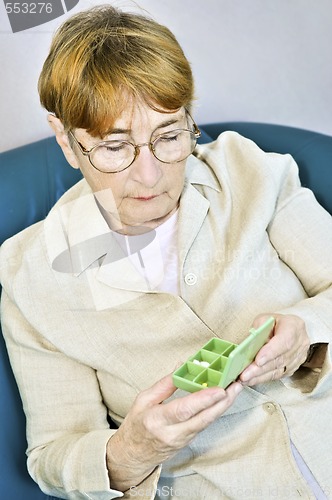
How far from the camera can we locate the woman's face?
1.14 metres

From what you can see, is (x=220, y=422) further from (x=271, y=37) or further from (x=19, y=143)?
(x=271, y=37)

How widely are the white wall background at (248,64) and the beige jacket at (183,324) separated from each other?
1.18ft

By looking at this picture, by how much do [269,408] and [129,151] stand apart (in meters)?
0.53

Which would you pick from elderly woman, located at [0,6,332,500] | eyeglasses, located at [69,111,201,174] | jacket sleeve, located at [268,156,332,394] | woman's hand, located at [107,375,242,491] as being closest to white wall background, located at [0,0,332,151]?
elderly woman, located at [0,6,332,500]

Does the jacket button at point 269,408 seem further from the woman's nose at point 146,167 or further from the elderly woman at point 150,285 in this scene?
the woman's nose at point 146,167

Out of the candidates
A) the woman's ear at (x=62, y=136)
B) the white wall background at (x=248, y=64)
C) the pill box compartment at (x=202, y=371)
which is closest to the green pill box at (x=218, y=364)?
the pill box compartment at (x=202, y=371)

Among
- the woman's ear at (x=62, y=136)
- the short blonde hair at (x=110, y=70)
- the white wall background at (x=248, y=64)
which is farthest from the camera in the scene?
the white wall background at (x=248, y=64)

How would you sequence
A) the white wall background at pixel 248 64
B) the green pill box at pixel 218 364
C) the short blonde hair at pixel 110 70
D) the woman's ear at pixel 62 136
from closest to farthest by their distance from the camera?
1. the green pill box at pixel 218 364
2. the short blonde hair at pixel 110 70
3. the woman's ear at pixel 62 136
4. the white wall background at pixel 248 64

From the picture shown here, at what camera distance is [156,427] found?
100 cm

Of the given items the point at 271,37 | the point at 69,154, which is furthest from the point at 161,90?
the point at 271,37

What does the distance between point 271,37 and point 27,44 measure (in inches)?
28.5

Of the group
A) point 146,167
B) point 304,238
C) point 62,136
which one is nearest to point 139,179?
point 146,167

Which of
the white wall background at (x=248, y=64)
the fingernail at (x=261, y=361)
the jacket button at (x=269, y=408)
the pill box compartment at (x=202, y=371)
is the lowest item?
the jacket button at (x=269, y=408)

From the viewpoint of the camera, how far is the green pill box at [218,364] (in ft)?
2.99
